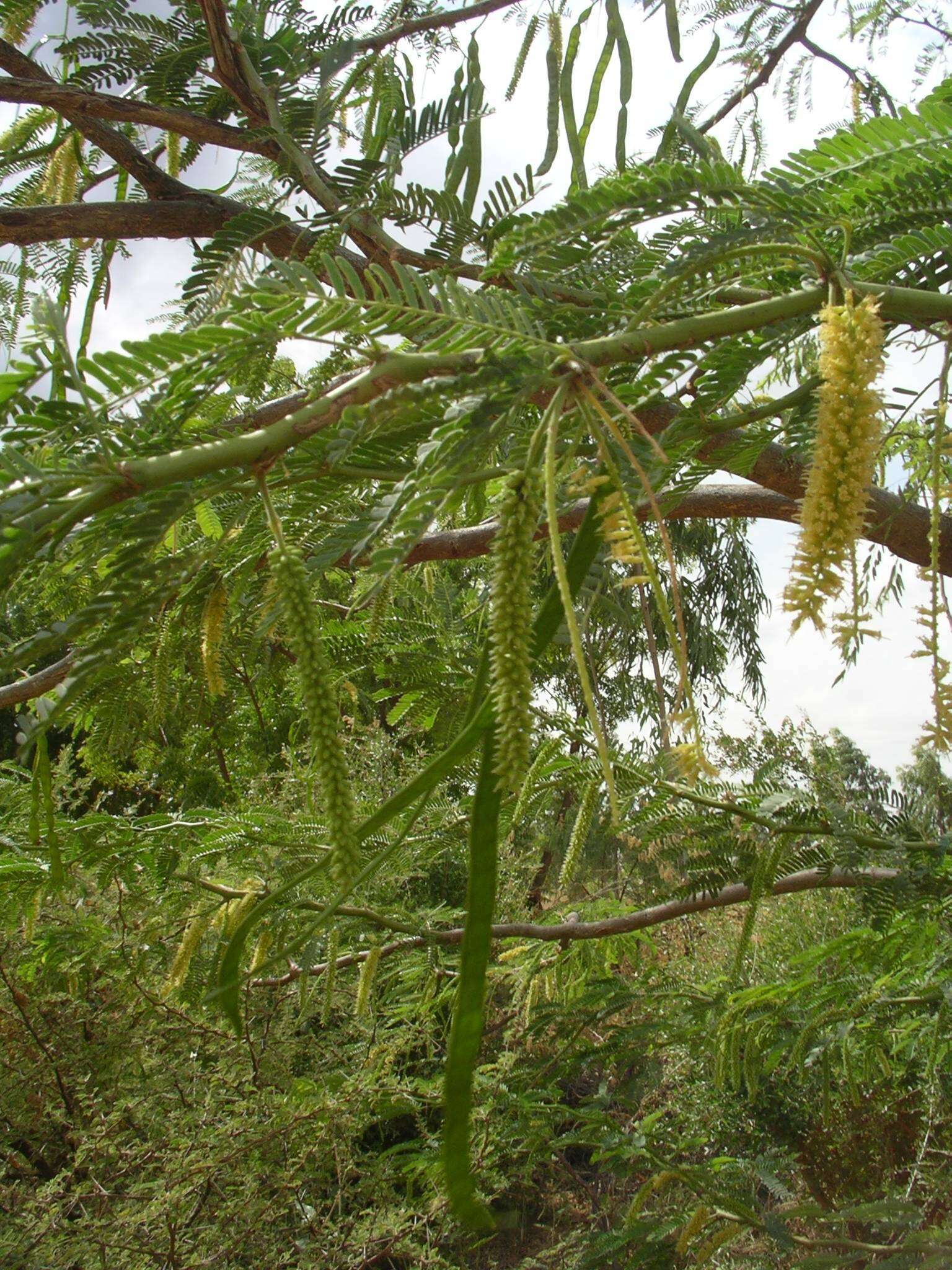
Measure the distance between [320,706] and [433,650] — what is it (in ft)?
3.52

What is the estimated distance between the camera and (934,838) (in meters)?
1.28

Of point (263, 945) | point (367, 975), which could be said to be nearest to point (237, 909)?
point (263, 945)

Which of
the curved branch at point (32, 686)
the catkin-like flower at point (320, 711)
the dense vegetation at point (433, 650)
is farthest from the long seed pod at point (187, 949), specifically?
the catkin-like flower at point (320, 711)

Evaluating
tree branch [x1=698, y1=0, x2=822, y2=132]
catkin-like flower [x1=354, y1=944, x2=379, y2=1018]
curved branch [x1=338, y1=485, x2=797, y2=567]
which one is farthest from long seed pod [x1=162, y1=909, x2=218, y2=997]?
tree branch [x1=698, y1=0, x2=822, y2=132]

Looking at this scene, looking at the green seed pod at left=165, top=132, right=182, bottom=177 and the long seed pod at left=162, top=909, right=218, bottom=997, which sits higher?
the green seed pod at left=165, top=132, right=182, bottom=177

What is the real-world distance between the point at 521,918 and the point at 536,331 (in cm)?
259

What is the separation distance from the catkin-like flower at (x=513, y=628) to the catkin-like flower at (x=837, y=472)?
0.34 ft

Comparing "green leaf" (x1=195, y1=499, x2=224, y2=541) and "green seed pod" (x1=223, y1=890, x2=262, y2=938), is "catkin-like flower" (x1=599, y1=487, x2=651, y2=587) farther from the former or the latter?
"green seed pod" (x1=223, y1=890, x2=262, y2=938)

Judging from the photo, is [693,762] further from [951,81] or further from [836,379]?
[951,81]

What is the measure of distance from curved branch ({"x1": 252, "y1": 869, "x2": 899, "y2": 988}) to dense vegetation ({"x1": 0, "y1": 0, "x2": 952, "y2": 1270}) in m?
0.01

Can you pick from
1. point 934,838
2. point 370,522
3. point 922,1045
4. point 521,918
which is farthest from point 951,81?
point 521,918

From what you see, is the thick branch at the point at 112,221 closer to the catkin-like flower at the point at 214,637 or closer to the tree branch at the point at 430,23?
the tree branch at the point at 430,23

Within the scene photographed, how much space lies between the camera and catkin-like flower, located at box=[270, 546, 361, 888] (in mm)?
380

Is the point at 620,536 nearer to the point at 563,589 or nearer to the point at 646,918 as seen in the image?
the point at 563,589
